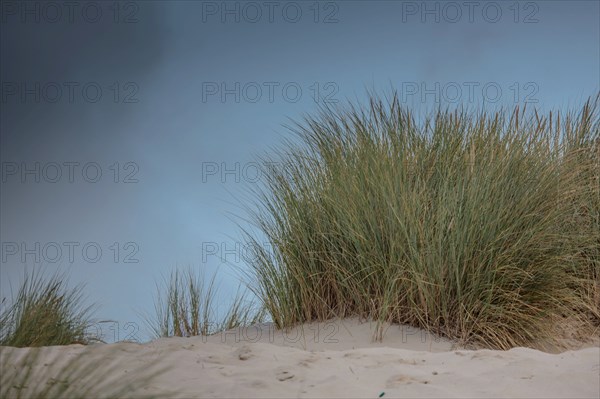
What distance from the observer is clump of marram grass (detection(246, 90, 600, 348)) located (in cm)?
358

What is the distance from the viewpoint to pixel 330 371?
7.91 ft

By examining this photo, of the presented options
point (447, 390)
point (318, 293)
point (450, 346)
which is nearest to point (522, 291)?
point (450, 346)

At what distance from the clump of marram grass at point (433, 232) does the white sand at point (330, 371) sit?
777 millimetres

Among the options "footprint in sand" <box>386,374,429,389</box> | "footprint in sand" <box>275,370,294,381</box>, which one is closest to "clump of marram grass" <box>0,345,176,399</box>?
"footprint in sand" <box>275,370,294,381</box>

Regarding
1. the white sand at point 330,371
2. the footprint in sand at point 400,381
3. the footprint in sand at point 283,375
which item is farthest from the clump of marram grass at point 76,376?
the footprint in sand at point 400,381

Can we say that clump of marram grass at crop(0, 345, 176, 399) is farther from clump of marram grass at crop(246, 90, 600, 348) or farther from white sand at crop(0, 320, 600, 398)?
clump of marram grass at crop(246, 90, 600, 348)

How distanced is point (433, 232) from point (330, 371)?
1525 millimetres

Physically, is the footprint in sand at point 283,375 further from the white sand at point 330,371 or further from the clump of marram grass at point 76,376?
the clump of marram grass at point 76,376

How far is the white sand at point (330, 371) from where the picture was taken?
216 cm

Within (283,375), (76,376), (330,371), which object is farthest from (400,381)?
(76,376)

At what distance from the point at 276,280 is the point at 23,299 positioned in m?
1.43

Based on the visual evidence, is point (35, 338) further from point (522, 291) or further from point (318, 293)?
point (522, 291)

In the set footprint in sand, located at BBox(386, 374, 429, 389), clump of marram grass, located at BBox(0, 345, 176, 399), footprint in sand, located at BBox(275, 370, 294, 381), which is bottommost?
footprint in sand, located at BBox(386, 374, 429, 389)

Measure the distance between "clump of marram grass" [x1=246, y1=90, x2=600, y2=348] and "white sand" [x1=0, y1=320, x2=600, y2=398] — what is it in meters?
0.78
